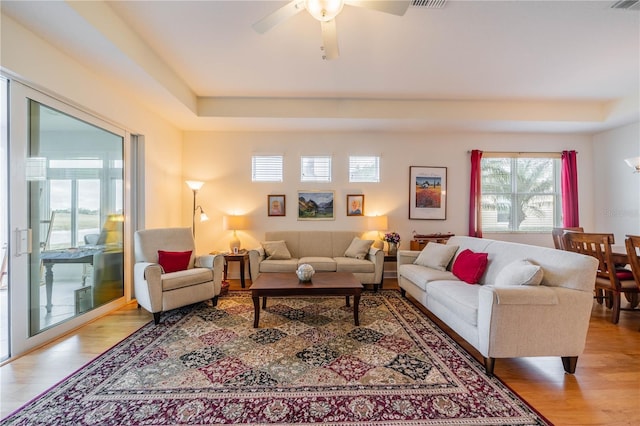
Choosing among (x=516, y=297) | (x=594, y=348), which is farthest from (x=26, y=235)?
(x=594, y=348)

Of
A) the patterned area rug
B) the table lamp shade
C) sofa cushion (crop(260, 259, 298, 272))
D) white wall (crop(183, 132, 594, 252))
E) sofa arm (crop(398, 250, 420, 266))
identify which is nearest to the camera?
the patterned area rug

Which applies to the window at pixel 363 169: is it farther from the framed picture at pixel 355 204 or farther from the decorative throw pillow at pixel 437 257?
the decorative throw pillow at pixel 437 257

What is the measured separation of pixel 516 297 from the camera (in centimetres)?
207

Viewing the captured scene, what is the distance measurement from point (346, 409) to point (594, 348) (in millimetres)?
2540

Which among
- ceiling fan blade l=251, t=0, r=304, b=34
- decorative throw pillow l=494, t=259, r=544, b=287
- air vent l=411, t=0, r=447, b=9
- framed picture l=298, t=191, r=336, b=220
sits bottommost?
decorative throw pillow l=494, t=259, r=544, b=287

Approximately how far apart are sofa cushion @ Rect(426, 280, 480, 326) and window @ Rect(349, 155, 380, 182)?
2.76 m

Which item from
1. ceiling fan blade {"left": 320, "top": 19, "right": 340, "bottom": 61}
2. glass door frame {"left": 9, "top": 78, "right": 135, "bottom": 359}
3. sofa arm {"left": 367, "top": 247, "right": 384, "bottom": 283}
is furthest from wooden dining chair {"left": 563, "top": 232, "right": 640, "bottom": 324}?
glass door frame {"left": 9, "top": 78, "right": 135, "bottom": 359}

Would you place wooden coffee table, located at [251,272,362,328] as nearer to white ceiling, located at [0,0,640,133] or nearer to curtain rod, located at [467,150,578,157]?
white ceiling, located at [0,0,640,133]

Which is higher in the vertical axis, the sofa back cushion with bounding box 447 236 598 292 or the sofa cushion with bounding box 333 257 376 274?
the sofa back cushion with bounding box 447 236 598 292

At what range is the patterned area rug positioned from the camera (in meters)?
1.72

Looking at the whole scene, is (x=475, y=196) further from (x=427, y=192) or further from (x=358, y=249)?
(x=358, y=249)

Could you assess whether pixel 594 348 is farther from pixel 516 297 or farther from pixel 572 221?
pixel 572 221

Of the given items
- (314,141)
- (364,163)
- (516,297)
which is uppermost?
(314,141)

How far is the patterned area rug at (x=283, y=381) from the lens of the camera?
1720 mm
